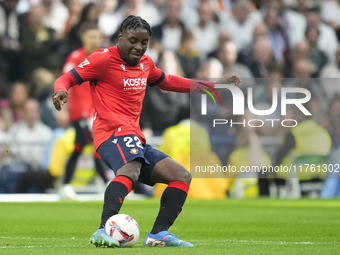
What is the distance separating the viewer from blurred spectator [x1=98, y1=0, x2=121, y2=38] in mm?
14086

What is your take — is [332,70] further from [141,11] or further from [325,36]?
[141,11]

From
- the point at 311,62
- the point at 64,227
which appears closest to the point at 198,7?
the point at 311,62

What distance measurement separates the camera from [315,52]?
15000 mm

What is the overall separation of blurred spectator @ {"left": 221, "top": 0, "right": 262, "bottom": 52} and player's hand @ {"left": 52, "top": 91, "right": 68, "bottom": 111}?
10741 mm

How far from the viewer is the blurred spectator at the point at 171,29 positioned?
1431cm

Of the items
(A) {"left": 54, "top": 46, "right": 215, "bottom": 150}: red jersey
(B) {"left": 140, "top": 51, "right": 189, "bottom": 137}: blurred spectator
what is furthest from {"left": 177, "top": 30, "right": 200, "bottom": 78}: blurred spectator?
(A) {"left": 54, "top": 46, "right": 215, "bottom": 150}: red jersey

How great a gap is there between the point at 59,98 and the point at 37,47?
9.41m

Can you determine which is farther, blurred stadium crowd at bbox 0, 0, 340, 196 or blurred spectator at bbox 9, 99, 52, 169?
blurred spectator at bbox 9, 99, 52, 169

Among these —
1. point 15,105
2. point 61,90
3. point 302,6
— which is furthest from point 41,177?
point 302,6

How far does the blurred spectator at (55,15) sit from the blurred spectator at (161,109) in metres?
2.61

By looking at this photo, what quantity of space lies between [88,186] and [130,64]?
757 cm

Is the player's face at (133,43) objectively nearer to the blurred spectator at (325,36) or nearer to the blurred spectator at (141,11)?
the blurred spectator at (141,11)

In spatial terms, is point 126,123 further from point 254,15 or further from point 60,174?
point 254,15

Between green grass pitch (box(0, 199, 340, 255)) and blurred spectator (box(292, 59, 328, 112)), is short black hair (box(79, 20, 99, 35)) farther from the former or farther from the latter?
blurred spectator (box(292, 59, 328, 112))
